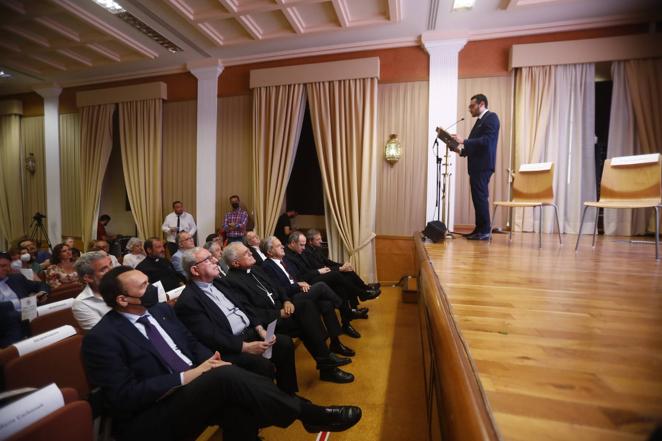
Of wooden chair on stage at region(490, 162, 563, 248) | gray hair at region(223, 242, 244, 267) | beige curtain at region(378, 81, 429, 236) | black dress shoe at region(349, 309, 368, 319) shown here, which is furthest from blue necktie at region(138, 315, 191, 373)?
beige curtain at region(378, 81, 429, 236)

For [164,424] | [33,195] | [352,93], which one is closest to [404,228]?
[352,93]

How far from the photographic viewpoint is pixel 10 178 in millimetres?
7715

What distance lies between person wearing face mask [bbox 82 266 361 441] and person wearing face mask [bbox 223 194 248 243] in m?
4.05

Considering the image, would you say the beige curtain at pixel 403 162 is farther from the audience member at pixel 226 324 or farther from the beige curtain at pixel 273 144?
the audience member at pixel 226 324

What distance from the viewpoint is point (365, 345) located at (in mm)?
3193

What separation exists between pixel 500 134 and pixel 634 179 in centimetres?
222

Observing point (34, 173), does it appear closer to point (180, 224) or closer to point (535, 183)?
point (180, 224)

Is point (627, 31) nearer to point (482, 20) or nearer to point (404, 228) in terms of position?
point (482, 20)

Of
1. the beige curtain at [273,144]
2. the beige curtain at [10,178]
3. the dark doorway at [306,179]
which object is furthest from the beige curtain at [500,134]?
the beige curtain at [10,178]

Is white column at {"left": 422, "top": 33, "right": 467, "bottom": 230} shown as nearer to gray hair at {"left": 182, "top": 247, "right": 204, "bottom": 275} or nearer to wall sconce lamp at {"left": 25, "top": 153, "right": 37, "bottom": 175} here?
gray hair at {"left": 182, "top": 247, "right": 204, "bottom": 275}

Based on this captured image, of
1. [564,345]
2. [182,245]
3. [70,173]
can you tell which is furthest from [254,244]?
[70,173]

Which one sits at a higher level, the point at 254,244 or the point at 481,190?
the point at 481,190

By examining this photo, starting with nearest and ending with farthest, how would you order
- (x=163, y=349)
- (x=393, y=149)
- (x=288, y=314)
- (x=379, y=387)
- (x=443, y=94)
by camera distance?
(x=163, y=349)
(x=379, y=387)
(x=288, y=314)
(x=443, y=94)
(x=393, y=149)

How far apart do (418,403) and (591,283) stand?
1.29m
